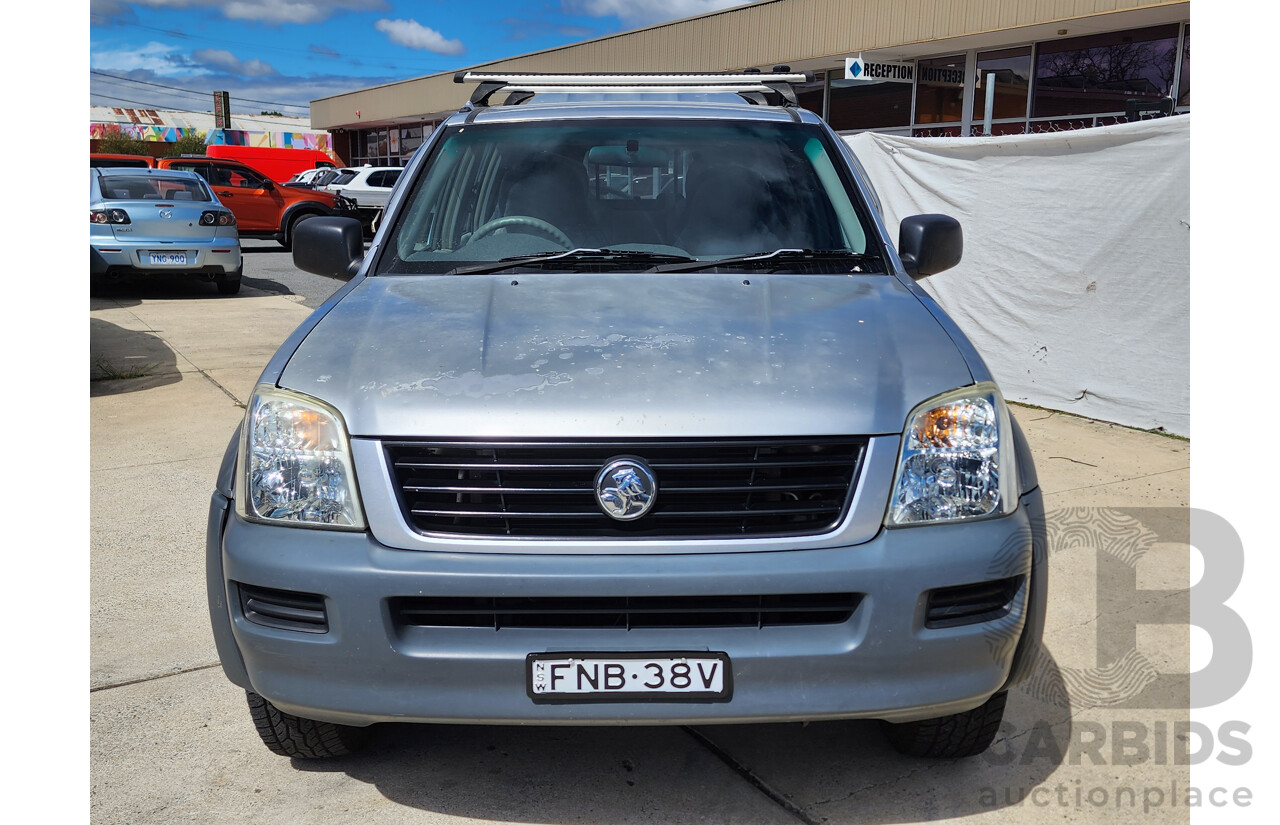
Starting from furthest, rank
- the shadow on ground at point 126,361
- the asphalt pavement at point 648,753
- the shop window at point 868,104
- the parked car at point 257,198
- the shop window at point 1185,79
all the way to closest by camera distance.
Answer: the parked car at point 257,198 → the shop window at point 868,104 → the shop window at point 1185,79 → the shadow on ground at point 126,361 → the asphalt pavement at point 648,753

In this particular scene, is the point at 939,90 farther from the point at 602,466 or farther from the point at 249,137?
the point at 249,137

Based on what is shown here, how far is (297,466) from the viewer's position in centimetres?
242

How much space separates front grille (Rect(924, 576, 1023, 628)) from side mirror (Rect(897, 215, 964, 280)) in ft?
4.80

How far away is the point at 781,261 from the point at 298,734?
1.90 metres

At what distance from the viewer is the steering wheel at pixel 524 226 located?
3.50 metres

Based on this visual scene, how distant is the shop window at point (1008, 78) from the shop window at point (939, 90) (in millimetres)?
623

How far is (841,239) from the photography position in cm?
346

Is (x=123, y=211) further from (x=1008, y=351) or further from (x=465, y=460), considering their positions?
(x=465, y=460)

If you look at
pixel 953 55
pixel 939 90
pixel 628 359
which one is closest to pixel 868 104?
pixel 939 90

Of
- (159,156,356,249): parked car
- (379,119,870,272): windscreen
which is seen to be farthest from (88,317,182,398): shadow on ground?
(159,156,356,249): parked car

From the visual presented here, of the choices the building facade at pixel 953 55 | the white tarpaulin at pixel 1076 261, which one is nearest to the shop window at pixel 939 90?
the building facade at pixel 953 55

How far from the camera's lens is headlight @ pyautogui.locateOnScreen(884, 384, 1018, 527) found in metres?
2.37

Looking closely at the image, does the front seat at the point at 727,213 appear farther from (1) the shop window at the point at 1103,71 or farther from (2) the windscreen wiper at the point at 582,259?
(1) the shop window at the point at 1103,71

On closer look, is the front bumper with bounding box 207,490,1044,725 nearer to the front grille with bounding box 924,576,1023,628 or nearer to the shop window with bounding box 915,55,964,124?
the front grille with bounding box 924,576,1023,628
